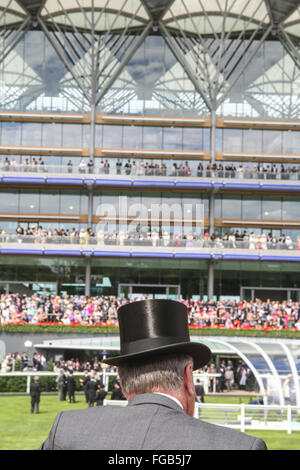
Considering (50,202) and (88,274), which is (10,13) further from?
(88,274)

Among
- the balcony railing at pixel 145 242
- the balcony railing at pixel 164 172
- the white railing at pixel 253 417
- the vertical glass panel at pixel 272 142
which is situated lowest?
the white railing at pixel 253 417

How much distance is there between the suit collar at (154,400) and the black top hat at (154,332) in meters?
0.19

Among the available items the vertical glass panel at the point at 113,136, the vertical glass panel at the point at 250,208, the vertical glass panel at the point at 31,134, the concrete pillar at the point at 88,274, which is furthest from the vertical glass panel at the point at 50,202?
the vertical glass panel at the point at 250,208

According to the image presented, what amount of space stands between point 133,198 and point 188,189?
4607 millimetres

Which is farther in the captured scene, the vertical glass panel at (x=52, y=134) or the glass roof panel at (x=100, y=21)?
the vertical glass panel at (x=52, y=134)

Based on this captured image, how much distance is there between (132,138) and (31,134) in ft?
28.1

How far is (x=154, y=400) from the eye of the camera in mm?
2600

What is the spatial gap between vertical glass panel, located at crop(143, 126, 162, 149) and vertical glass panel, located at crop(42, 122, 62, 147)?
284 inches

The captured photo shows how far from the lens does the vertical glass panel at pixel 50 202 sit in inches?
2100

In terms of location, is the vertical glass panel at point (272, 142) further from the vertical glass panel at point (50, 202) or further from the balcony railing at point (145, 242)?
the vertical glass panel at point (50, 202)

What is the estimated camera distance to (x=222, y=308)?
42656 mm

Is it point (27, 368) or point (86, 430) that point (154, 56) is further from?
point (86, 430)

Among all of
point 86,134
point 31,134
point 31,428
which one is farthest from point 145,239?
point 31,428

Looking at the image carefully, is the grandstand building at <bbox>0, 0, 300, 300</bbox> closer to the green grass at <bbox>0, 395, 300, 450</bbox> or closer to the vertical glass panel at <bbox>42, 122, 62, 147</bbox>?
the vertical glass panel at <bbox>42, 122, 62, 147</bbox>
